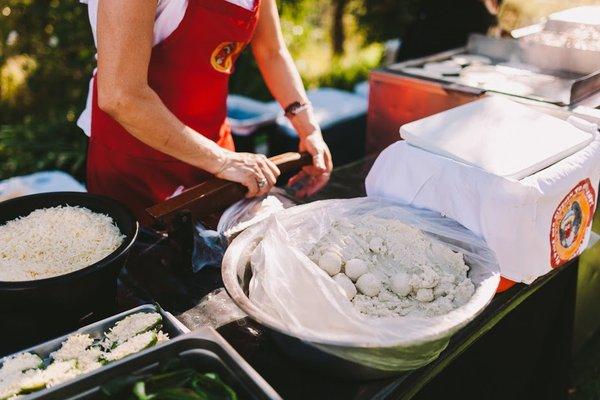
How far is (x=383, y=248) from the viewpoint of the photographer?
54.1 inches

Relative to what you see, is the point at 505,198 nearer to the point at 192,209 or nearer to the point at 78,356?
the point at 192,209

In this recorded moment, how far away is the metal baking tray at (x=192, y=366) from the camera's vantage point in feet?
3.01

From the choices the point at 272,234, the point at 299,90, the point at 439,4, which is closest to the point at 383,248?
the point at 272,234

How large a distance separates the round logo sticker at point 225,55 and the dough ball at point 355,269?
0.87m

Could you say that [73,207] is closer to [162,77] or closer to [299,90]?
[162,77]

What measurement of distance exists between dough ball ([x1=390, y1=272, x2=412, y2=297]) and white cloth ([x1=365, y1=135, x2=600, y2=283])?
0.31 meters

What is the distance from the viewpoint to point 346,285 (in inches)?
48.5


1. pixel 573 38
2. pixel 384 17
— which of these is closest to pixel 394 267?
pixel 573 38

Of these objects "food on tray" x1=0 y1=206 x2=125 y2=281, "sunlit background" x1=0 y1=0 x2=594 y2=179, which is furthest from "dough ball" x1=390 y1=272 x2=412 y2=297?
"sunlit background" x1=0 y1=0 x2=594 y2=179

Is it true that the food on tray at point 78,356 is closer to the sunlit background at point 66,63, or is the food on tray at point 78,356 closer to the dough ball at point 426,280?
the dough ball at point 426,280

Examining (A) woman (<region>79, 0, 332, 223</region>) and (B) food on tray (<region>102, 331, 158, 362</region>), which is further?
(A) woman (<region>79, 0, 332, 223</region>)

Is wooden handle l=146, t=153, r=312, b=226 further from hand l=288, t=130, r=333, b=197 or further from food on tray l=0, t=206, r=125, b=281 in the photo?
hand l=288, t=130, r=333, b=197

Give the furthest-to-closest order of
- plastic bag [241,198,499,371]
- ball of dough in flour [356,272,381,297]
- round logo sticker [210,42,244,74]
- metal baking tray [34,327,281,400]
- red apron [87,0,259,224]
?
round logo sticker [210,42,244,74], red apron [87,0,259,224], ball of dough in flour [356,272,381,297], plastic bag [241,198,499,371], metal baking tray [34,327,281,400]

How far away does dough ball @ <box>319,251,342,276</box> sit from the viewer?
1288 millimetres
